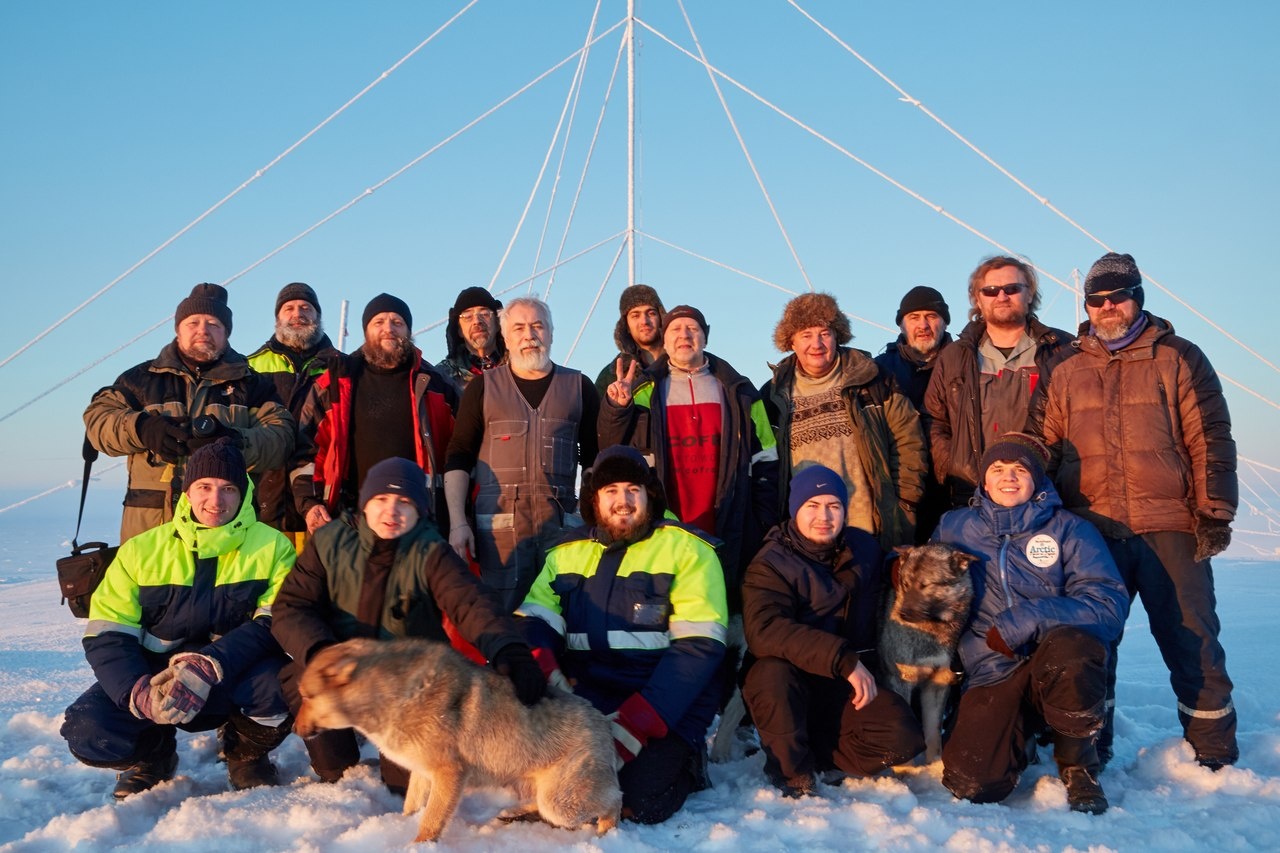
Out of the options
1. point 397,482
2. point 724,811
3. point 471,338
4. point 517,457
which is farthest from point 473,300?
point 724,811

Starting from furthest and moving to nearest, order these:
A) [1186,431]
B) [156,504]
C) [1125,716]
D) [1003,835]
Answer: [1125,716] < [156,504] < [1186,431] < [1003,835]

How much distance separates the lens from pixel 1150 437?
4.09 metres

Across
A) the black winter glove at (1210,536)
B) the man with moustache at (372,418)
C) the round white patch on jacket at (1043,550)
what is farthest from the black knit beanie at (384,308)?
the black winter glove at (1210,536)

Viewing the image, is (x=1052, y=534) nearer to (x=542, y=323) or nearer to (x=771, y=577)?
(x=771, y=577)

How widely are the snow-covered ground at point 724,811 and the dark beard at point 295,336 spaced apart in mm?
2501

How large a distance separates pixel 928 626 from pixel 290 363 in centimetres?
423

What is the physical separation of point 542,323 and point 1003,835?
10.1ft

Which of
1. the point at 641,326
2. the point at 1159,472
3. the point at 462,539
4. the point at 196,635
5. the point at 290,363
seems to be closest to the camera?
the point at 196,635

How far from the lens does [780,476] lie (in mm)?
4664

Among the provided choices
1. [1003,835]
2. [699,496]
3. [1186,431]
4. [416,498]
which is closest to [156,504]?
[416,498]

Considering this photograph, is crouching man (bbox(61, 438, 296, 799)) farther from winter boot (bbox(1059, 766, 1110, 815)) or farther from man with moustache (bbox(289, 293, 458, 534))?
winter boot (bbox(1059, 766, 1110, 815))

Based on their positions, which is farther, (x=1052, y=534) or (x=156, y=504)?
(x=156, y=504)

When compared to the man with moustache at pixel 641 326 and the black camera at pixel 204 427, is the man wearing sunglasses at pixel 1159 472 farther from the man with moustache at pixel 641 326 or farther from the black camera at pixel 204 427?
the black camera at pixel 204 427

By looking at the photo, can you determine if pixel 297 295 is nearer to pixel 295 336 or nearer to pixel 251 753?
pixel 295 336
